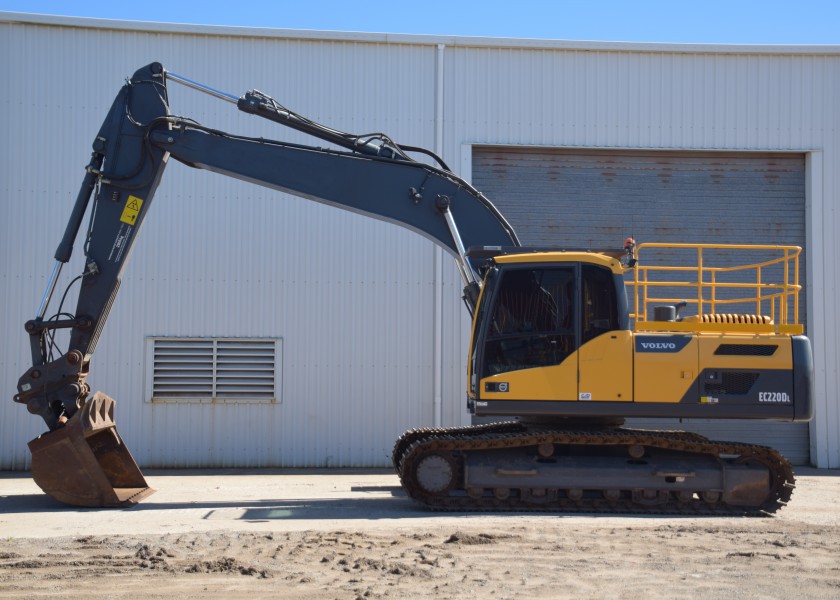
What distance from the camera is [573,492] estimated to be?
35.9 ft

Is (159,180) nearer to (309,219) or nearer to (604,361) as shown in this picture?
(309,219)

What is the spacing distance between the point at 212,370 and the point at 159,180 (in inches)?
194

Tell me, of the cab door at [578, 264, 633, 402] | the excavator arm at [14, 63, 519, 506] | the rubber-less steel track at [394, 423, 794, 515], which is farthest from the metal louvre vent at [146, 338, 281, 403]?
the cab door at [578, 264, 633, 402]

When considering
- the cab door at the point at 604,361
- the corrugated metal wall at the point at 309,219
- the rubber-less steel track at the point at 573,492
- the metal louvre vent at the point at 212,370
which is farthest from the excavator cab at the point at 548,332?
the metal louvre vent at the point at 212,370

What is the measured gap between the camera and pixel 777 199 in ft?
56.5

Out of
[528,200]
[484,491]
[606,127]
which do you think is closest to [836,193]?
[606,127]

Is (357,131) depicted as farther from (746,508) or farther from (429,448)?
(746,508)

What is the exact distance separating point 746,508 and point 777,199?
7.95 metres

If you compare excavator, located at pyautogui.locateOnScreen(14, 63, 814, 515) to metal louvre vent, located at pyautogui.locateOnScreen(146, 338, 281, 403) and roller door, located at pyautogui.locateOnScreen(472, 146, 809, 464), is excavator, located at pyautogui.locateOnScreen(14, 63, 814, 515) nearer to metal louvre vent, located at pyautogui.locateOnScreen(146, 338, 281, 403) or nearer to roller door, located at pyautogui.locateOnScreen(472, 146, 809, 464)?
metal louvre vent, located at pyautogui.locateOnScreen(146, 338, 281, 403)

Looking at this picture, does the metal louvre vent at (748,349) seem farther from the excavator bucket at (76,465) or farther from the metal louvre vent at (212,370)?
the metal louvre vent at (212,370)

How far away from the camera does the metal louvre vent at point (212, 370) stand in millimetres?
16016

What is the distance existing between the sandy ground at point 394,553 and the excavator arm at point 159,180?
193 cm

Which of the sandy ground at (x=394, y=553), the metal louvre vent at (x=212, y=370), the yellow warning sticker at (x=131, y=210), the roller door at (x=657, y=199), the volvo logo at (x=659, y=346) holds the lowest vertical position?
the sandy ground at (x=394, y=553)

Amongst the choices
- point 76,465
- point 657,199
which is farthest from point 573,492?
point 657,199
